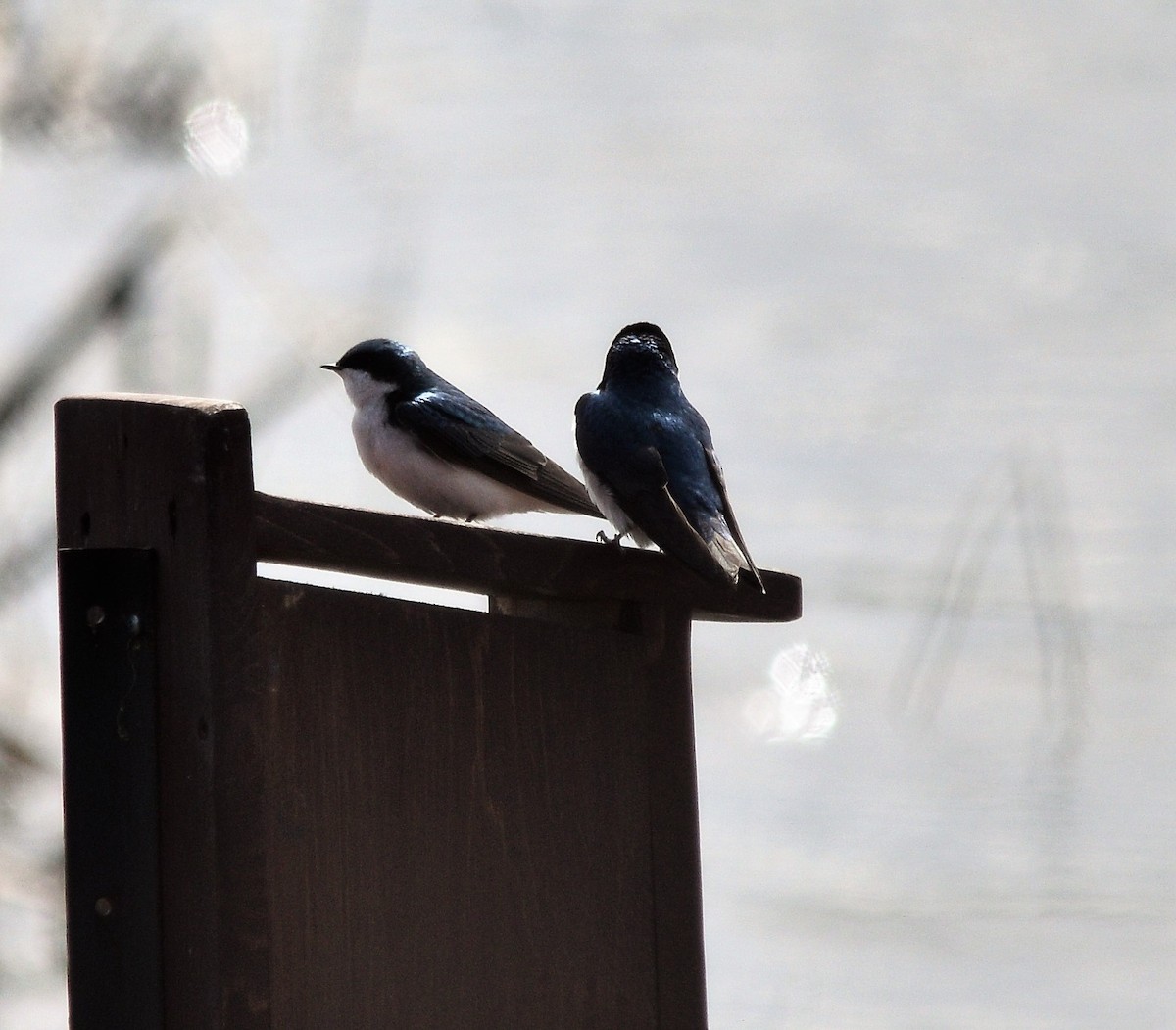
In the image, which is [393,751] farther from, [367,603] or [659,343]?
[659,343]

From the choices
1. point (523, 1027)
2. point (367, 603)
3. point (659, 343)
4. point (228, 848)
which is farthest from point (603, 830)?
point (659, 343)

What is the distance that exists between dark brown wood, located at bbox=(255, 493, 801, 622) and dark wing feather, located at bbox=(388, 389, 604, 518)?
74cm

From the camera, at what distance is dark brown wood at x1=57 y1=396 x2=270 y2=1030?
186cm

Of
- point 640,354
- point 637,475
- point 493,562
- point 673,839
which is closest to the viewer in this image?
point 493,562

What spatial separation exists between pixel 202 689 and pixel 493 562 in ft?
1.65

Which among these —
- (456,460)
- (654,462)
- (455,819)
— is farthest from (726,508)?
(455,819)

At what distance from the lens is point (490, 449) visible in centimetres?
348

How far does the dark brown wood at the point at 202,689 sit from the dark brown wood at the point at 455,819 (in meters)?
0.07

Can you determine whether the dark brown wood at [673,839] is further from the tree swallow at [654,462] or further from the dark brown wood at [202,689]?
the dark brown wood at [202,689]

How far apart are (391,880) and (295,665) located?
27cm

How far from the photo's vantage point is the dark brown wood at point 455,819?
2000 mm

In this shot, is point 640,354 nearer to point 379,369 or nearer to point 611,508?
point 611,508

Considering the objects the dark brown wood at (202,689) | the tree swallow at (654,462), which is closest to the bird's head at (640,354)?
the tree swallow at (654,462)

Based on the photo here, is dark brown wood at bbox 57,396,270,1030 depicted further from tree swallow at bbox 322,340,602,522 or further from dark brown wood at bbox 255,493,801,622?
tree swallow at bbox 322,340,602,522
